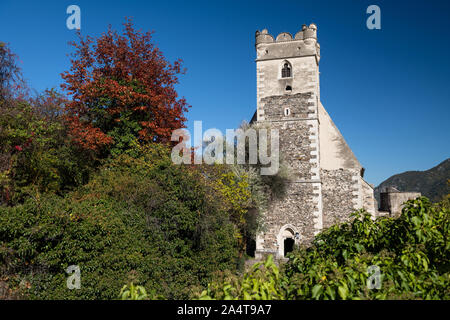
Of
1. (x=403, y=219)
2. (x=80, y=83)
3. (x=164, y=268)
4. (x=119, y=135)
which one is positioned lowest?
(x=164, y=268)

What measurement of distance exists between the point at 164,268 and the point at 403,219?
24.0 feet

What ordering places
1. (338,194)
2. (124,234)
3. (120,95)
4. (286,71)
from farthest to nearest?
(286,71) → (338,194) → (120,95) → (124,234)

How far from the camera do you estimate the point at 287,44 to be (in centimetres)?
1975

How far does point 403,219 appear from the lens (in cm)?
476

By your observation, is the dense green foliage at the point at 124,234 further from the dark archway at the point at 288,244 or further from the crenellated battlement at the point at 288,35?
the crenellated battlement at the point at 288,35

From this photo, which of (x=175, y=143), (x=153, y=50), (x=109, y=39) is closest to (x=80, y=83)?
(x=109, y=39)

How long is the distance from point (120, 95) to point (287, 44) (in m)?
11.3

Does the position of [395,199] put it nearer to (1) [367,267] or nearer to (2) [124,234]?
(2) [124,234]

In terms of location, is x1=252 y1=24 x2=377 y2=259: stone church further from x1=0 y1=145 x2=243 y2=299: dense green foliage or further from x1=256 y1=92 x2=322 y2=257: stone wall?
x1=0 y1=145 x2=243 y2=299: dense green foliage

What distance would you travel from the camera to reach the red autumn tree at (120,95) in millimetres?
13688

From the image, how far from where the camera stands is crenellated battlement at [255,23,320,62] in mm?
19375

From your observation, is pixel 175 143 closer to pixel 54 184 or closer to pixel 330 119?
pixel 54 184

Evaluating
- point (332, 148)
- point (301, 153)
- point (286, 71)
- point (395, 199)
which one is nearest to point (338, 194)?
point (332, 148)

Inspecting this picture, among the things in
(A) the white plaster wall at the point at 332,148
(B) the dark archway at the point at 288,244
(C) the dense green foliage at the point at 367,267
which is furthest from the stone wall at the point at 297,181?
(C) the dense green foliage at the point at 367,267
